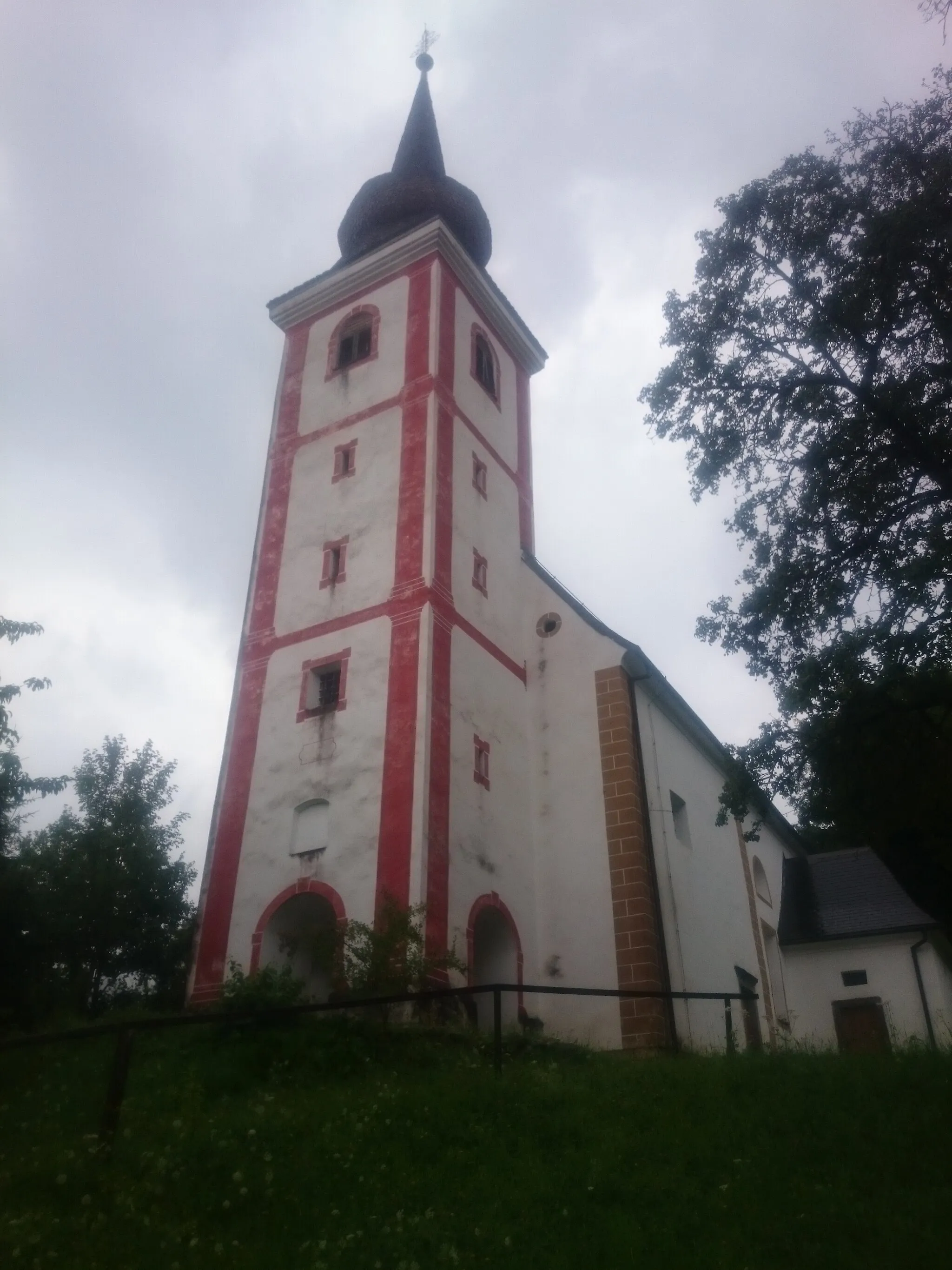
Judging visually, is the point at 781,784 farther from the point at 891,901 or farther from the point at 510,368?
the point at 510,368

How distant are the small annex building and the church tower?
0.17 feet

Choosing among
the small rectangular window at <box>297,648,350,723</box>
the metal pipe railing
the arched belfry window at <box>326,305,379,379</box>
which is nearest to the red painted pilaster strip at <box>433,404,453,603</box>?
the small rectangular window at <box>297,648,350,723</box>

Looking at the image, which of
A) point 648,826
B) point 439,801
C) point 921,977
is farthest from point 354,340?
point 921,977

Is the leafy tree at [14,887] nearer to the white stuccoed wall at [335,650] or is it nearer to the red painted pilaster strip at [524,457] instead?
the white stuccoed wall at [335,650]

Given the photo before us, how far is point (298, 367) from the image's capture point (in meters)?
24.8

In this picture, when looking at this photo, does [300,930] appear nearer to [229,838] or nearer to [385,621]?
[229,838]

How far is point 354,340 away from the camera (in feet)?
80.5

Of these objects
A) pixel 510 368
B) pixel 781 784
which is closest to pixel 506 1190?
pixel 781 784

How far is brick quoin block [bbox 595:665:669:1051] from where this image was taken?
53.7 feet

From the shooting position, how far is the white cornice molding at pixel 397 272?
2441cm

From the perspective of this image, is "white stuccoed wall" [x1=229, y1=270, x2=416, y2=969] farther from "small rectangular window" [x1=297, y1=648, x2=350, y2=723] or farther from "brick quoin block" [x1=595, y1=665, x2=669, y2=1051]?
"brick quoin block" [x1=595, y1=665, x2=669, y2=1051]

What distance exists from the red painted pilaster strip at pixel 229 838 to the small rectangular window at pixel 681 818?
25.5 feet

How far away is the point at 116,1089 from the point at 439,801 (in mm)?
8784

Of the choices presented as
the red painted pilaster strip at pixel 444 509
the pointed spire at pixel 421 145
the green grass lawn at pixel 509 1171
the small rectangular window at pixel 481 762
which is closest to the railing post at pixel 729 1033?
the green grass lawn at pixel 509 1171
